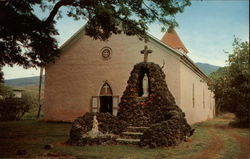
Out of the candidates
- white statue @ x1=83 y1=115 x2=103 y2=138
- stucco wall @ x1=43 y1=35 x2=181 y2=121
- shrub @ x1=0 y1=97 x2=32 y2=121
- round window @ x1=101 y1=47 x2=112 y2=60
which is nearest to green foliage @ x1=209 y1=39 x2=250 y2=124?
stucco wall @ x1=43 y1=35 x2=181 y2=121

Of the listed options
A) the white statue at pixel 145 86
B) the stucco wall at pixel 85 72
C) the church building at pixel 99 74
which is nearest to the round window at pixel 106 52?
the church building at pixel 99 74

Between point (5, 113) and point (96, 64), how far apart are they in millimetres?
10642

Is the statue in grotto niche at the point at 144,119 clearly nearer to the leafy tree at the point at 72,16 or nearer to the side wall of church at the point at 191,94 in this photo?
the leafy tree at the point at 72,16

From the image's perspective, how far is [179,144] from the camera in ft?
40.5

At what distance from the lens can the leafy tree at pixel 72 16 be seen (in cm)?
1215

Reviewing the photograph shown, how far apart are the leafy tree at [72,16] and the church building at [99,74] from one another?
790 centimetres

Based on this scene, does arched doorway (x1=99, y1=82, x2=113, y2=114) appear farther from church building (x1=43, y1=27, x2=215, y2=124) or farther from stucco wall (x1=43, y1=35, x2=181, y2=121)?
stucco wall (x1=43, y1=35, x2=181, y2=121)

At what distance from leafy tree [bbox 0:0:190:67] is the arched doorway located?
27.2 feet

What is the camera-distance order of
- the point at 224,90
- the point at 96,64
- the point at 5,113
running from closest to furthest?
the point at 224,90
the point at 96,64
the point at 5,113

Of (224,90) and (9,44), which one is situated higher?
(9,44)

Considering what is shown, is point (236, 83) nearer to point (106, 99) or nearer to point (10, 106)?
point (106, 99)

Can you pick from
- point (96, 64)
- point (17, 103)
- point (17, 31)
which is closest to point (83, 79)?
point (96, 64)

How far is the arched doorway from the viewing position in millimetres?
23017

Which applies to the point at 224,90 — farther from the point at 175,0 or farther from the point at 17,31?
the point at 17,31
